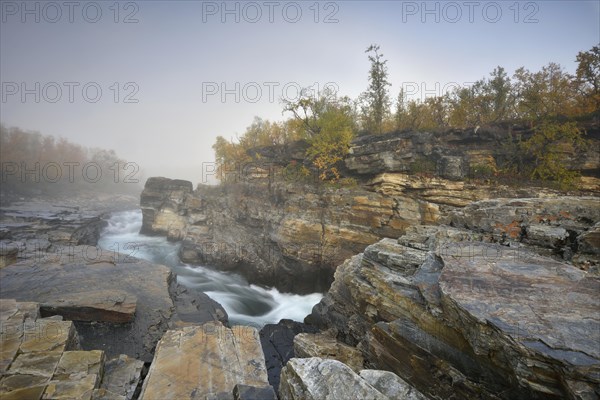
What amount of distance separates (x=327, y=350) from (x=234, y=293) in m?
11.2

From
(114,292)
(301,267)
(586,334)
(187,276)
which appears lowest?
(187,276)

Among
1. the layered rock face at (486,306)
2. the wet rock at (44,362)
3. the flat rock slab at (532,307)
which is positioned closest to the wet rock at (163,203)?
the wet rock at (44,362)

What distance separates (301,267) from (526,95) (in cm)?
2201

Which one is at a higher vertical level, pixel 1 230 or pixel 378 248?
pixel 378 248

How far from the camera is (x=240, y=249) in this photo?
23.0 meters

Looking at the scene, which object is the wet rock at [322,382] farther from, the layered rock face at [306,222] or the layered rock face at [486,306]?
the layered rock face at [306,222]

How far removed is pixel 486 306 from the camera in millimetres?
4758

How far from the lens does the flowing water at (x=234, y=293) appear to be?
15.8 meters

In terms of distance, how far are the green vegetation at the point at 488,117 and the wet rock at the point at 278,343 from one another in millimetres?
11253

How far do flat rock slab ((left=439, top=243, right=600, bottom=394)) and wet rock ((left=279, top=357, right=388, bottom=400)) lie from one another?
231 cm

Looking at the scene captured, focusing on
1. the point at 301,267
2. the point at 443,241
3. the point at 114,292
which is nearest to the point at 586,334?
the point at 443,241

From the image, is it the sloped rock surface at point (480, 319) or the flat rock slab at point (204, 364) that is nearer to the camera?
the sloped rock surface at point (480, 319)

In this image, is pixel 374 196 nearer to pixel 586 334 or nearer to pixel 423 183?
pixel 423 183

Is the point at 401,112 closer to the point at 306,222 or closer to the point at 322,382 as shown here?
the point at 306,222
